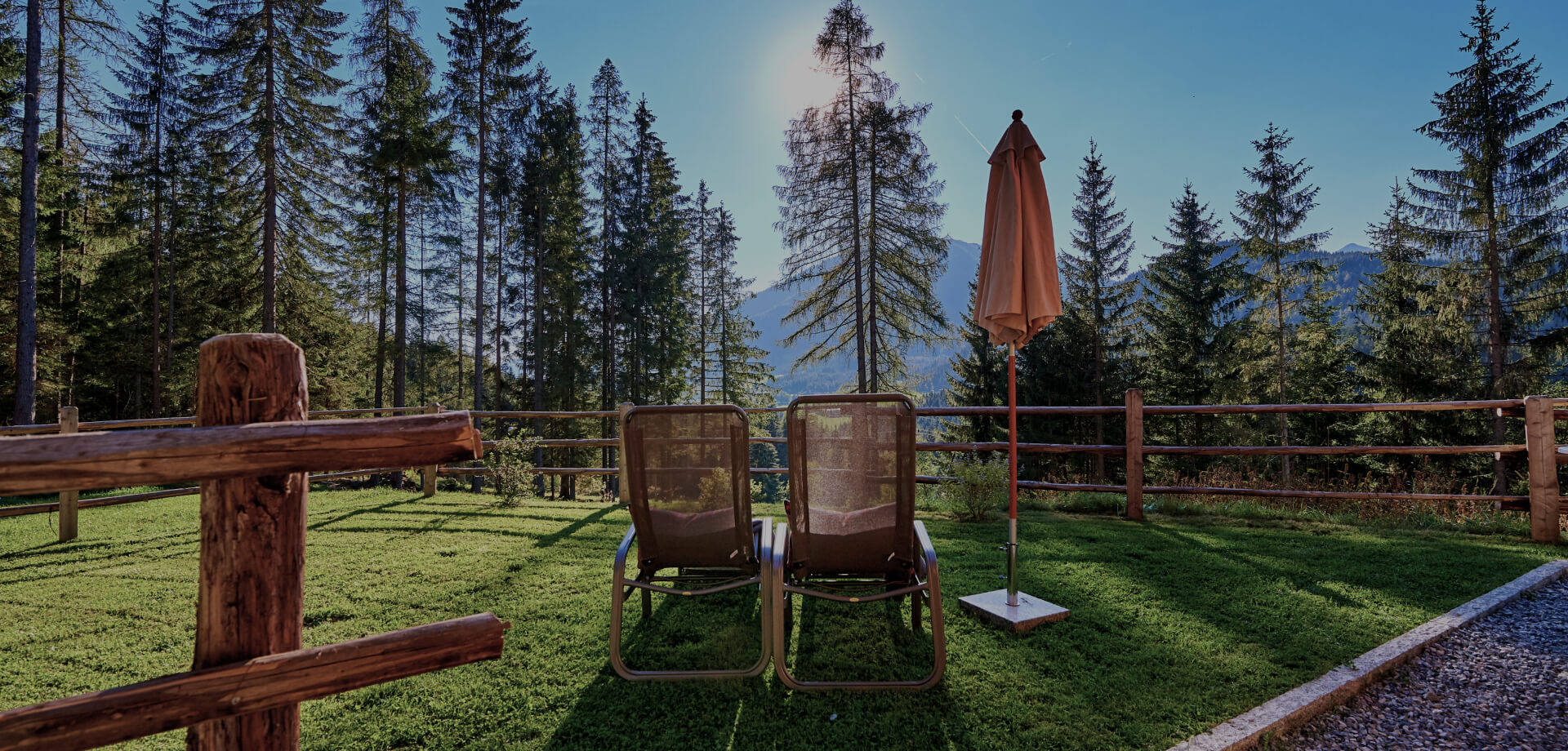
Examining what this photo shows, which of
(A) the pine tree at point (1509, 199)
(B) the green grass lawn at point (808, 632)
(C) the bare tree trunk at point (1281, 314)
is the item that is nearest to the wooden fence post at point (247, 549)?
(B) the green grass lawn at point (808, 632)

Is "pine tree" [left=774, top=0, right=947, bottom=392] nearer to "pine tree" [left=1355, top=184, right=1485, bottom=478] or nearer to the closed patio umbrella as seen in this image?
the closed patio umbrella

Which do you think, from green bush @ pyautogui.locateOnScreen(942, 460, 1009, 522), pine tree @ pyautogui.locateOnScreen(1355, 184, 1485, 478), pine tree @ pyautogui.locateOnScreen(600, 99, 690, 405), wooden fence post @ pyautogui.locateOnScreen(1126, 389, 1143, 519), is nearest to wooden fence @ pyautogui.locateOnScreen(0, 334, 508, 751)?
green bush @ pyautogui.locateOnScreen(942, 460, 1009, 522)

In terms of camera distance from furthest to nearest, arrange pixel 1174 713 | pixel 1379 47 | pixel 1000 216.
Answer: pixel 1379 47
pixel 1000 216
pixel 1174 713

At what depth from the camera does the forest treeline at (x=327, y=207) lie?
1119cm

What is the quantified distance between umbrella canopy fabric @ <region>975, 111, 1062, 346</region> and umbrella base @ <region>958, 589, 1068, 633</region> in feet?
4.84

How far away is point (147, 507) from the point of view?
6625mm

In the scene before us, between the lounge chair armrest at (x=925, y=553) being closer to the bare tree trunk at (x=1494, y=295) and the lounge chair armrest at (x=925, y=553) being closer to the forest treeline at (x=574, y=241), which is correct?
the forest treeline at (x=574, y=241)

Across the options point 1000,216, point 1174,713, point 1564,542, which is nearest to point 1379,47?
point 1564,542

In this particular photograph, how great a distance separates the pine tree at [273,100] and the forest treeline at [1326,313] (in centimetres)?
1671

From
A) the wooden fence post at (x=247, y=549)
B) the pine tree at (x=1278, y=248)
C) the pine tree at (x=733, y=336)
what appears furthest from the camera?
the pine tree at (x=733, y=336)

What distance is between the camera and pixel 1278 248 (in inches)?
649

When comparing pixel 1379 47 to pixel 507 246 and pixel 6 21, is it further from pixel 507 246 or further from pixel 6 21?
pixel 6 21

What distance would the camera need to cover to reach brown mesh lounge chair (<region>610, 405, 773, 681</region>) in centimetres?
251

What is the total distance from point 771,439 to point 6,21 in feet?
50.0
